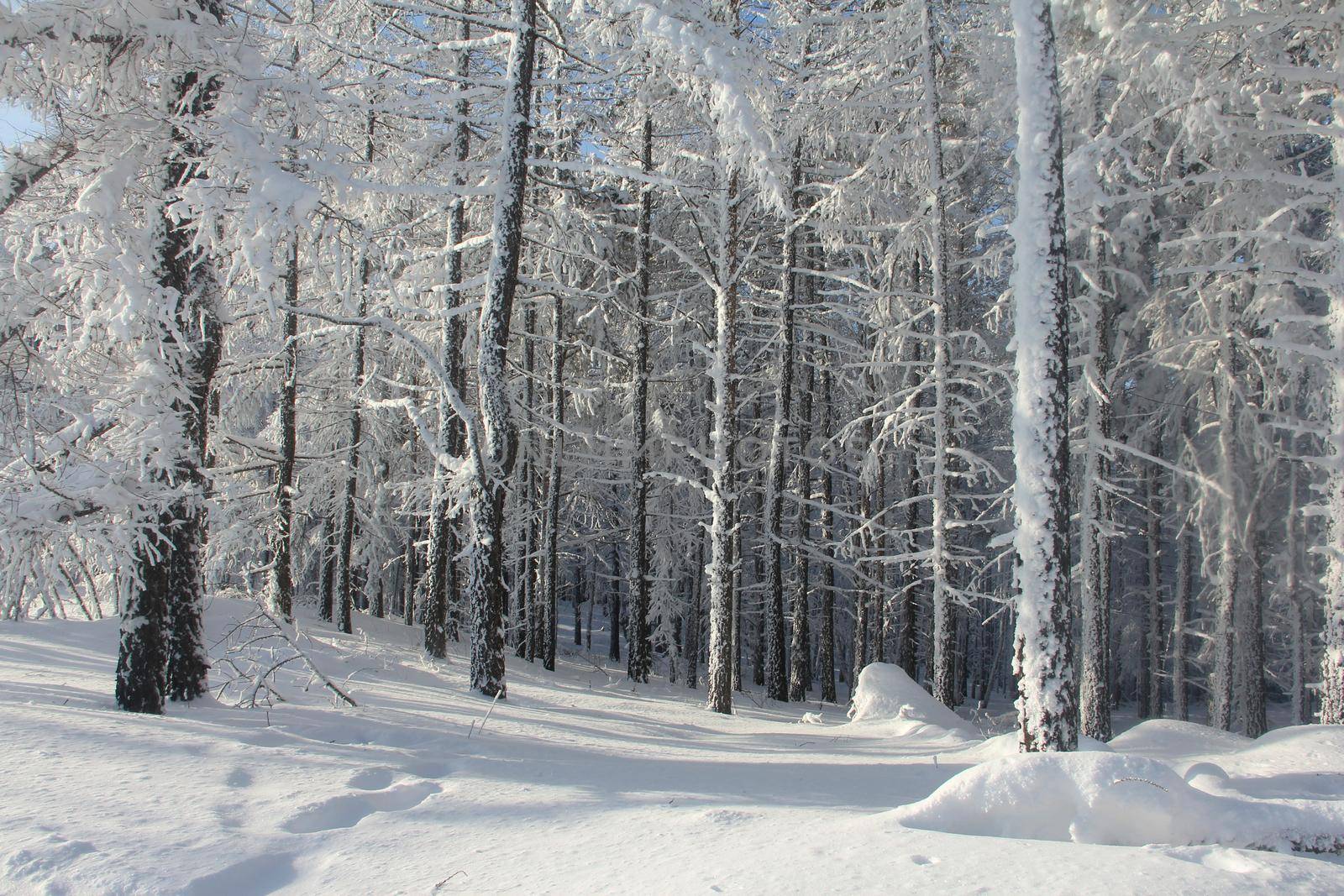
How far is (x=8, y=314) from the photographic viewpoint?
587 centimetres

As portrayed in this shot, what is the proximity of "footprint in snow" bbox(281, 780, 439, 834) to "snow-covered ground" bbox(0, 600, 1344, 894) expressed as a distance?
16 mm

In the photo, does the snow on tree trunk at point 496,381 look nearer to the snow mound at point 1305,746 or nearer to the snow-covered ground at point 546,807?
the snow-covered ground at point 546,807

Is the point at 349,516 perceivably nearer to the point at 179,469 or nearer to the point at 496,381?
the point at 496,381

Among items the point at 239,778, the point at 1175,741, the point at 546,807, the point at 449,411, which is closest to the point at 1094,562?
the point at 1175,741

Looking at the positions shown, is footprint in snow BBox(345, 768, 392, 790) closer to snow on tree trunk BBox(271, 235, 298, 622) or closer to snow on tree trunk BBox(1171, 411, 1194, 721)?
snow on tree trunk BBox(271, 235, 298, 622)

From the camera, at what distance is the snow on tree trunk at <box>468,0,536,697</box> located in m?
9.48

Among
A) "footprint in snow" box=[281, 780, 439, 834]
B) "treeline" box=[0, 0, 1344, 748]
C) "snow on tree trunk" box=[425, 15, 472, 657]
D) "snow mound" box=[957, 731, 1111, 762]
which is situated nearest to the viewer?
"footprint in snow" box=[281, 780, 439, 834]

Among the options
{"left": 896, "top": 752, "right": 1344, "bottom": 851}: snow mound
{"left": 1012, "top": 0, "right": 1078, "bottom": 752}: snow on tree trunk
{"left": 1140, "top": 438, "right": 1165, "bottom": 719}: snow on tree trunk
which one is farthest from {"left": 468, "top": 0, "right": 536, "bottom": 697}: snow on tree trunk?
{"left": 1140, "top": 438, "right": 1165, "bottom": 719}: snow on tree trunk

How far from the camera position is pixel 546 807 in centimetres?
508

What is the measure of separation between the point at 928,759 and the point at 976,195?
1628 cm

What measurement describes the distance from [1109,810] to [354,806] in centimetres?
444

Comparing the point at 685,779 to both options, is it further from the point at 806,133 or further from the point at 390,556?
the point at 390,556

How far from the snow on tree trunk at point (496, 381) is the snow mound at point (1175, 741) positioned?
25.5ft

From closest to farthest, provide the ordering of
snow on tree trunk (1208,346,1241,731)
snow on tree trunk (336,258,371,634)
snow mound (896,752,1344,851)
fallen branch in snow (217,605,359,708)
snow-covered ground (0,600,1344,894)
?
snow-covered ground (0,600,1344,894) → snow mound (896,752,1344,851) → fallen branch in snow (217,605,359,708) → snow on tree trunk (1208,346,1241,731) → snow on tree trunk (336,258,371,634)
